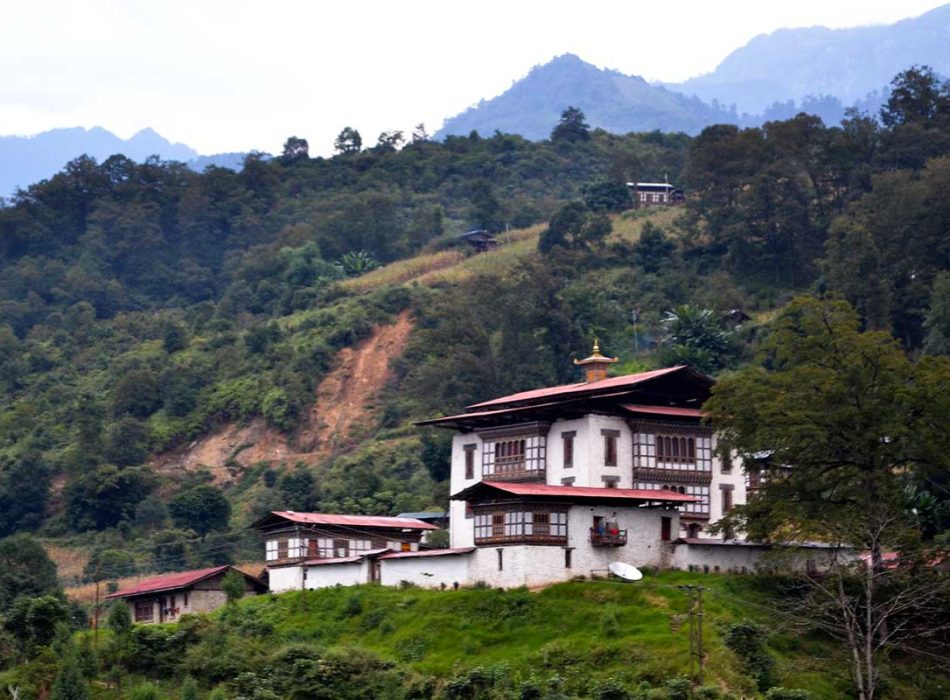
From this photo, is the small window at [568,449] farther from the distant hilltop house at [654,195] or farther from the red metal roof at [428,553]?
the distant hilltop house at [654,195]

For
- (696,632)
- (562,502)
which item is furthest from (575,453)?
(696,632)

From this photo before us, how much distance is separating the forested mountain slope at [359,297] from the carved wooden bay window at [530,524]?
66.7ft

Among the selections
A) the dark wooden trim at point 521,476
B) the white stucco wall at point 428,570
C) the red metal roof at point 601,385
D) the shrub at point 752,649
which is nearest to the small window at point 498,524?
the white stucco wall at point 428,570

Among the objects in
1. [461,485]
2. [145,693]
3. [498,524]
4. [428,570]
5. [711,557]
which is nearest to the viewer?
[145,693]

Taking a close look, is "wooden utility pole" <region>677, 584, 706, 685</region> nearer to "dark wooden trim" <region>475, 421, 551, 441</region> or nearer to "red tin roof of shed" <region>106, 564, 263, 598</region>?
"dark wooden trim" <region>475, 421, 551, 441</region>

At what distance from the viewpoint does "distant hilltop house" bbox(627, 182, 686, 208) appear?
125 m

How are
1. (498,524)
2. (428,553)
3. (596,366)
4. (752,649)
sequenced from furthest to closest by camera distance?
(596,366) < (428,553) < (498,524) < (752,649)

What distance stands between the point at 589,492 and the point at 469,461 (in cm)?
1106

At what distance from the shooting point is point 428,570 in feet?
197

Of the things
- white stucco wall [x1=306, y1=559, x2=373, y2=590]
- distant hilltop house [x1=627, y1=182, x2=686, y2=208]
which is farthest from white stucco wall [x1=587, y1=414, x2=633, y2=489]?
distant hilltop house [x1=627, y1=182, x2=686, y2=208]

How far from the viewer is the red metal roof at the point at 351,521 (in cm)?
6625

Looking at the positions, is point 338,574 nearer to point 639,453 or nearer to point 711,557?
point 639,453

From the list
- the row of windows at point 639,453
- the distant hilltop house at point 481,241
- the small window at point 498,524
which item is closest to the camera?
the small window at point 498,524

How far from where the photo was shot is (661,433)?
64375mm
